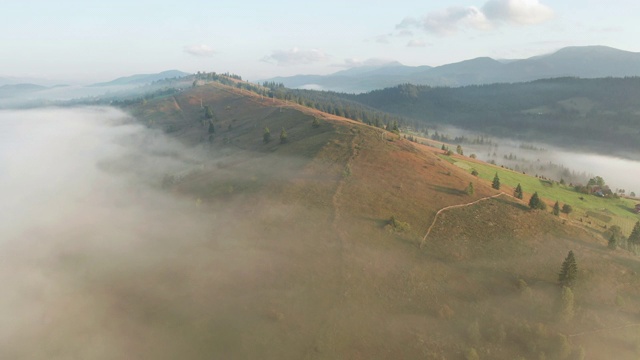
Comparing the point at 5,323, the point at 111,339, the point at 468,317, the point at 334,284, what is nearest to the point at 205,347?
the point at 111,339

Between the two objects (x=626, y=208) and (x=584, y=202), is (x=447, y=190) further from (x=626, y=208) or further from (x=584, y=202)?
(x=626, y=208)

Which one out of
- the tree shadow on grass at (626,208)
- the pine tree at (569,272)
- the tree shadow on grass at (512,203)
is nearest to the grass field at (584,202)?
the tree shadow on grass at (626,208)

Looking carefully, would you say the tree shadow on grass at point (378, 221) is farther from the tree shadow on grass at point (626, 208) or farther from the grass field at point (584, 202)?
the tree shadow on grass at point (626, 208)

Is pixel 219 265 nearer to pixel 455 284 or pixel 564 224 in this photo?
pixel 455 284

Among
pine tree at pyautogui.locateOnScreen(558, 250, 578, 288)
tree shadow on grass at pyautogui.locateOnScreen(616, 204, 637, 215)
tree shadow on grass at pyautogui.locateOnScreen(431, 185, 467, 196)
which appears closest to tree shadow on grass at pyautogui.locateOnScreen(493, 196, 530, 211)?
tree shadow on grass at pyautogui.locateOnScreen(431, 185, 467, 196)

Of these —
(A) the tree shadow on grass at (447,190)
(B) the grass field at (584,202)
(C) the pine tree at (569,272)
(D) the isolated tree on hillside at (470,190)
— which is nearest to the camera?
(C) the pine tree at (569,272)

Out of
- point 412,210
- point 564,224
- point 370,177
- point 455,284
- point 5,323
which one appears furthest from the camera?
point 370,177

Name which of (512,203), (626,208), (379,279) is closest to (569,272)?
(512,203)
